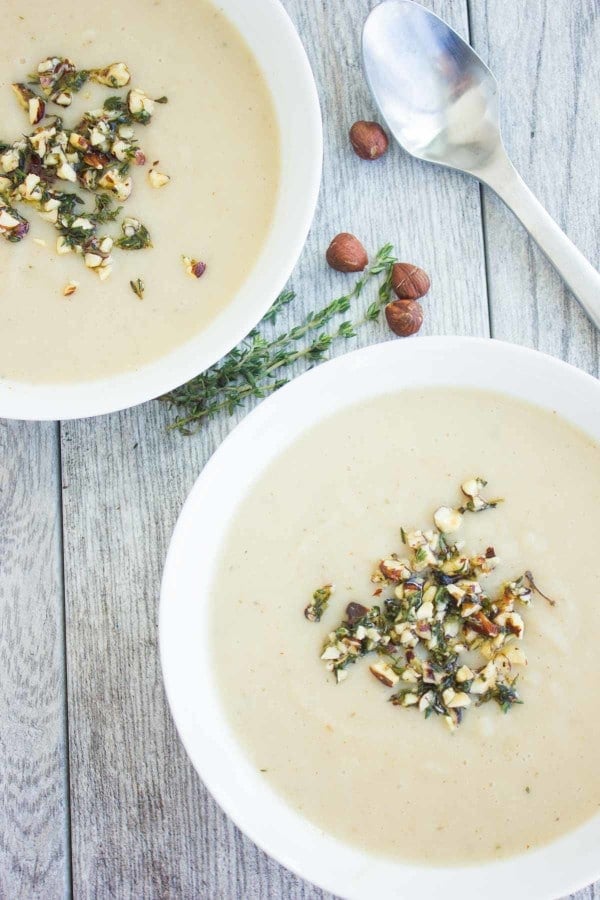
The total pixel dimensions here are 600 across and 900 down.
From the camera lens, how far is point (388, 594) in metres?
1.19

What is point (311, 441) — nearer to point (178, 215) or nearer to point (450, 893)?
point (178, 215)

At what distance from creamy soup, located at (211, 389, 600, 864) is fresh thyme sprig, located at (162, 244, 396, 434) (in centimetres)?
20

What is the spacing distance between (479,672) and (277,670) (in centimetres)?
26

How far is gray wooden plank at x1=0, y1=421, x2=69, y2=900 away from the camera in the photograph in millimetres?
1414

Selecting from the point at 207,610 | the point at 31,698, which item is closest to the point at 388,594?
the point at 207,610

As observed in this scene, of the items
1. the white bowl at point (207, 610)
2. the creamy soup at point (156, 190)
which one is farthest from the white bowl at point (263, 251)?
the white bowl at point (207, 610)

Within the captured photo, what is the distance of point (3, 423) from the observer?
1.43 m

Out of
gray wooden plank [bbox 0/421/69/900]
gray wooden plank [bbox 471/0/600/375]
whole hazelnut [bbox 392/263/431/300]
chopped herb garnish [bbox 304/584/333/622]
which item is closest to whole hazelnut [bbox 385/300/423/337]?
whole hazelnut [bbox 392/263/431/300]

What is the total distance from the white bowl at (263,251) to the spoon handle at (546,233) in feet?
1.08

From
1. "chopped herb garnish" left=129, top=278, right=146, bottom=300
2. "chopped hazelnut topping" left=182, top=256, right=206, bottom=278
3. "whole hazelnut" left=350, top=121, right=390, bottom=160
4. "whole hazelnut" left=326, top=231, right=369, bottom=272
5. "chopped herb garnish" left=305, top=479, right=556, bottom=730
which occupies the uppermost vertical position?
"whole hazelnut" left=350, top=121, right=390, bottom=160

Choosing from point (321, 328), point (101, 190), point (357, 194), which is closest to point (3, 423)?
point (101, 190)

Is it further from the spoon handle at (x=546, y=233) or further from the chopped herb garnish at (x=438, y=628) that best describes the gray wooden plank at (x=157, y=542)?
the chopped herb garnish at (x=438, y=628)

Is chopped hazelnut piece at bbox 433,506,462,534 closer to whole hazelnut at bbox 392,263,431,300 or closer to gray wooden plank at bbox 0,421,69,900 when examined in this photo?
whole hazelnut at bbox 392,263,431,300

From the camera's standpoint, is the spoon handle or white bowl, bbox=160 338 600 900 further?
the spoon handle
